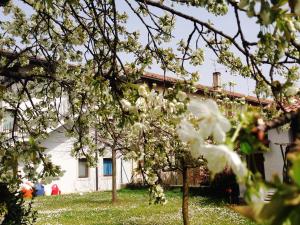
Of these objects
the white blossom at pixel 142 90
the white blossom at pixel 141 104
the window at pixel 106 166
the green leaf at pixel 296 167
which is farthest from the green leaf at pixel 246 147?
the window at pixel 106 166

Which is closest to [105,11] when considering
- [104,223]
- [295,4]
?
[295,4]

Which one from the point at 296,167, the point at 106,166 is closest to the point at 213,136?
the point at 296,167

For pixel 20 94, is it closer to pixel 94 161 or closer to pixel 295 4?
pixel 94 161

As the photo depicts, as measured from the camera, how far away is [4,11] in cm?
643

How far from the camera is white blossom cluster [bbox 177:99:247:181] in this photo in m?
0.93

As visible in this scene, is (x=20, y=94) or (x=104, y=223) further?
(x=104, y=223)

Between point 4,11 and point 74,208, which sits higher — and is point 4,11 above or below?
above

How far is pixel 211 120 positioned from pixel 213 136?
0.04 m

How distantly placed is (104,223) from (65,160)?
14085mm

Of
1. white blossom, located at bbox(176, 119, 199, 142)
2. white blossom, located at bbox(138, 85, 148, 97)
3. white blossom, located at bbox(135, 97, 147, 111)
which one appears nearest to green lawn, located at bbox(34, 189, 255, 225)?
white blossom, located at bbox(135, 97, 147, 111)

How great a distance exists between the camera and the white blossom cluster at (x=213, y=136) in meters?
0.93

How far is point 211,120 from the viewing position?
101 cm

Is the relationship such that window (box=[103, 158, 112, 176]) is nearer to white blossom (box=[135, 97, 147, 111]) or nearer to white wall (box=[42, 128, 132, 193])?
white wall (box=[42, 128, 132, 193])

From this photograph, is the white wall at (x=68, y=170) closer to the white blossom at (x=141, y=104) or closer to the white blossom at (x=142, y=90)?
the white blossom at (x=141, y=104)
